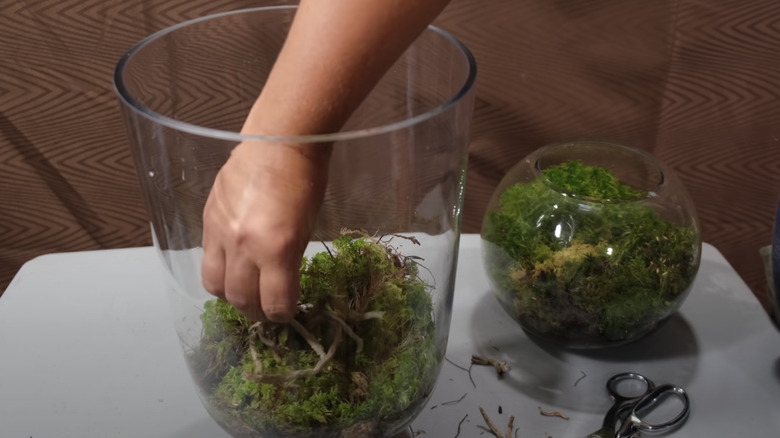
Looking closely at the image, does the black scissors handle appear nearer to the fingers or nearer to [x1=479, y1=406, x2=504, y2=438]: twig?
[x1=479, y1=406, x2=504, y2=438]: twig

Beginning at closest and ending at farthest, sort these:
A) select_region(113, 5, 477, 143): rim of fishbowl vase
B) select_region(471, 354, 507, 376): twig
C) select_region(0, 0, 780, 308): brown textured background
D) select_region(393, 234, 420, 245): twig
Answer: select_region(113, 5, 477, 143): rim of fishbowl vase
select_region(393, 234, 420, 245): twig
select_region(471, 354, 507, 376): twig
select_region(0, 0, 780, 308): brown textured background

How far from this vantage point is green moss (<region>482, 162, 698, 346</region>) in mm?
531

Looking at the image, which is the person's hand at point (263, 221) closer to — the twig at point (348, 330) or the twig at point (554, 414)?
the twig at point (348, 330)

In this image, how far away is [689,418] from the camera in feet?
1.74

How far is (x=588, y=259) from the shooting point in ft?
1.74

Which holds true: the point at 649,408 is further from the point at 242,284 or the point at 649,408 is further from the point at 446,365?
the point at 242,284

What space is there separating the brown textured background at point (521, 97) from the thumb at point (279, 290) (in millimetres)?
591

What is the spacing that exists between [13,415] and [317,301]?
0.88 ft

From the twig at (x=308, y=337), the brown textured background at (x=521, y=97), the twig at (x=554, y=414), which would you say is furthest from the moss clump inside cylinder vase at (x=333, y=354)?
the brown textured background at (x=521, y=97)

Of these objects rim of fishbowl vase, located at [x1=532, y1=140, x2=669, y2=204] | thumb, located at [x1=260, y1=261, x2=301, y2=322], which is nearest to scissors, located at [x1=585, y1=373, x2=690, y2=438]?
rim of fishbowl vase, located at [x1=532, y1=140, x2=669, y2=204]

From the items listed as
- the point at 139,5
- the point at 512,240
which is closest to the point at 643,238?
the point at 512,240

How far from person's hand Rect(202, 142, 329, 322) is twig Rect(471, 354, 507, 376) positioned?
0.23 m

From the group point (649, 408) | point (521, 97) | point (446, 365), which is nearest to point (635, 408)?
point (649, 408)

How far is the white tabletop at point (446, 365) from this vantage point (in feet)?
1.74
